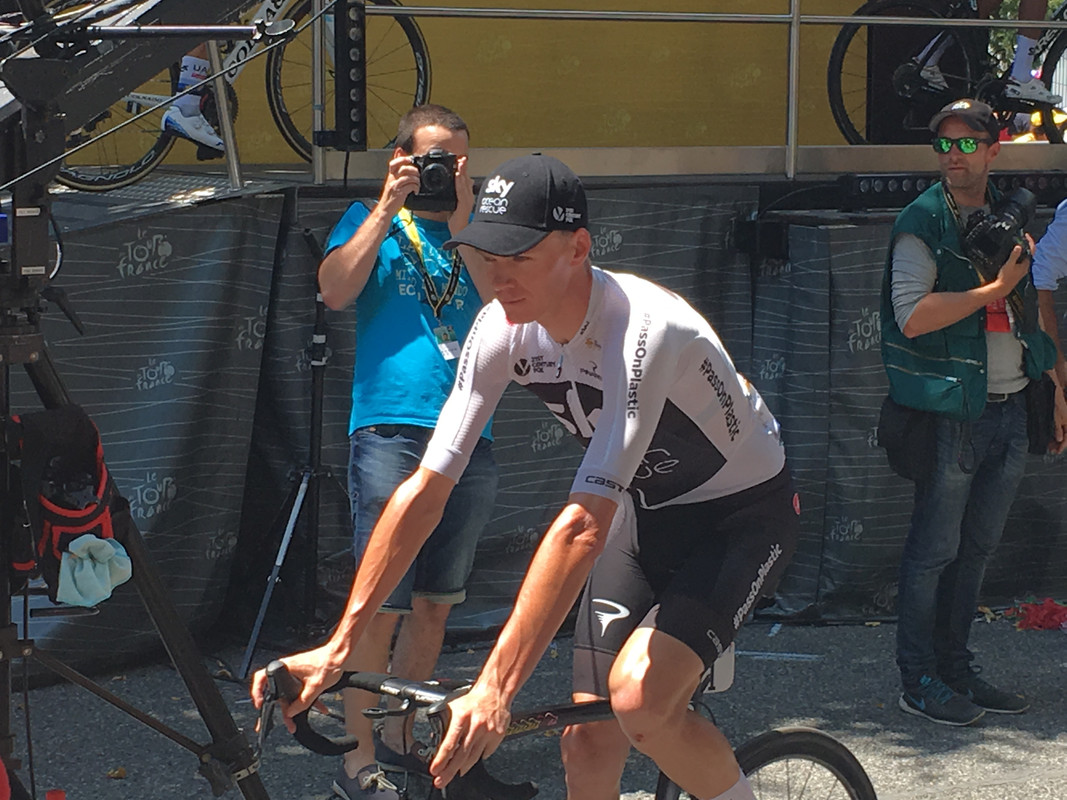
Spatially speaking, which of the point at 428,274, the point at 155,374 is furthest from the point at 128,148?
the point at 428,274

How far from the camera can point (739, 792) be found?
3.58 metres

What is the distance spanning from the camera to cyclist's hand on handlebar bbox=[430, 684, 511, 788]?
2.61 metres

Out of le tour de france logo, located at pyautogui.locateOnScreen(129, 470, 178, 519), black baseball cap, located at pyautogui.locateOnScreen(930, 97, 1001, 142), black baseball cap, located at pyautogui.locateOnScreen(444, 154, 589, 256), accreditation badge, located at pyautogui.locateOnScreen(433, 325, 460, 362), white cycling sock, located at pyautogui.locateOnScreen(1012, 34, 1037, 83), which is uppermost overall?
black baseball cap, located at pyautogui.locateOnScreen(444, 154, 589, 256)

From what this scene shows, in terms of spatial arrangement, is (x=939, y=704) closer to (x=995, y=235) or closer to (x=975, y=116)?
(x=995, y=235)

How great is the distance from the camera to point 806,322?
696 centimetres

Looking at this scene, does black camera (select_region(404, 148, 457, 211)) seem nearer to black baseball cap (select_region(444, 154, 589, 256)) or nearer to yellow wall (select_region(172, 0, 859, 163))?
black baseball cap (select_region(444, 154, 589, 256))

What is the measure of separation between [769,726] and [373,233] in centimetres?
250

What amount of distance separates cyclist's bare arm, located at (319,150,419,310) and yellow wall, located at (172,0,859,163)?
560 centimetres

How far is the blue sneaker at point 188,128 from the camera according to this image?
8156mm

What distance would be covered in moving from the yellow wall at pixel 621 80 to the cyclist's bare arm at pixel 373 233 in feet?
18.4

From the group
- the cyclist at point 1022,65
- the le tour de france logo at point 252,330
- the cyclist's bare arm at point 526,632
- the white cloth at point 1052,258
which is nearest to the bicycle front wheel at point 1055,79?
the cyclist at point 1022,65

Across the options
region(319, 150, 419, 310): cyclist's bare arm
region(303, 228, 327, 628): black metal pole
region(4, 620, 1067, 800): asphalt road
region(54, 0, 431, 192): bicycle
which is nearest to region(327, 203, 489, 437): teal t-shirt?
region(319, 150, 419, 310): cyclist's bare arm

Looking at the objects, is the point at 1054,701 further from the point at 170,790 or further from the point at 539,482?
the point at 170,790

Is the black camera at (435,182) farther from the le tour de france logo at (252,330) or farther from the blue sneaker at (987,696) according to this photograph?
the blue sneaker at (987,696)
